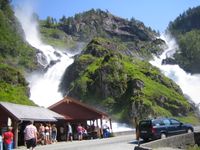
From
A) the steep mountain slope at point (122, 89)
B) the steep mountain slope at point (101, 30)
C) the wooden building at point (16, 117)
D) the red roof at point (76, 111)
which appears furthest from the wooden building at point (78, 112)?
the steep mountain slope at point (101, 30)

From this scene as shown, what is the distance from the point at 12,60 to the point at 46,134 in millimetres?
71450

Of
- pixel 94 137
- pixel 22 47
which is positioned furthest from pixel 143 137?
pixel 22 47

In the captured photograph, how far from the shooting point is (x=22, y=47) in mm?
111812

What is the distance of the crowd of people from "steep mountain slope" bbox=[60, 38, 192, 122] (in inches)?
1049

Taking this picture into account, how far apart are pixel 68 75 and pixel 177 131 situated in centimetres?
6346

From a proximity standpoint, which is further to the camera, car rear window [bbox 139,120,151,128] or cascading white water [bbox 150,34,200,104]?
cascading white water [bbox 150,34,200,104]

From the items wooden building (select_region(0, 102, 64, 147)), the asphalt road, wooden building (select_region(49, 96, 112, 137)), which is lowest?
the asphalt road

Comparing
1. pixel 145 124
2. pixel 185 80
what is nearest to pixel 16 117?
pixel 145 124

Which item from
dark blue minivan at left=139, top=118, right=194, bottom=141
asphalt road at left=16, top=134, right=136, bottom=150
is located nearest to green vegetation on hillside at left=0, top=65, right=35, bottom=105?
asphalt road at left=16, top=134, right=136, bottom=150

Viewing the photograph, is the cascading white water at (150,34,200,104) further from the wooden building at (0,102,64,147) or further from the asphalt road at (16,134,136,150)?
the asphalt road at (16,134,136,150)

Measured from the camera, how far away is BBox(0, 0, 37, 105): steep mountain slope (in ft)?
201

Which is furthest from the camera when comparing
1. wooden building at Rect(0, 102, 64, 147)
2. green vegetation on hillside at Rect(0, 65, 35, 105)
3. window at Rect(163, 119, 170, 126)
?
green vegetation on hillside at Rect(0, 65, 35, 105)

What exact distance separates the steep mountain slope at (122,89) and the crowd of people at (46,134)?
26657mm

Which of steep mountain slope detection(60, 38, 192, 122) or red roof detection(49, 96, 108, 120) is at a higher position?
steep mountain slope detection(60, 38, 192, 122)
